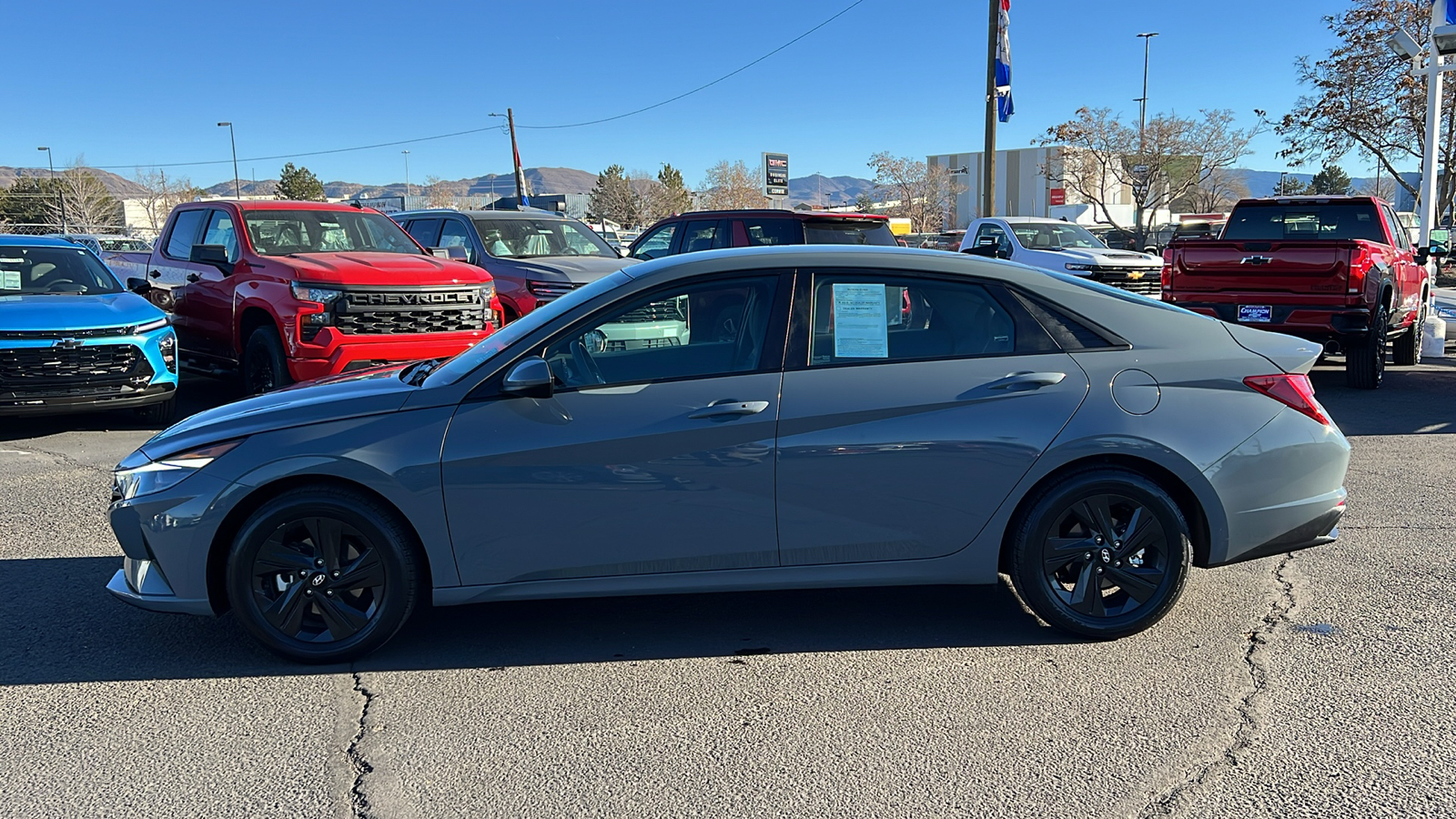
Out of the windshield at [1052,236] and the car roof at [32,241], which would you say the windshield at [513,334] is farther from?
the windshield at [1052,236]

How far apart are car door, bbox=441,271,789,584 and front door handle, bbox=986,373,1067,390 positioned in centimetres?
84

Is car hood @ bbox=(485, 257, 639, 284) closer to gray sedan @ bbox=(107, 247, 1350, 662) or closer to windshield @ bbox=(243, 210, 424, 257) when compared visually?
windshield @ bbox=(243, 210, 424, 257)

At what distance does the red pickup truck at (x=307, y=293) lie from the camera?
9.15 meters

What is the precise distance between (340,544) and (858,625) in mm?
2093

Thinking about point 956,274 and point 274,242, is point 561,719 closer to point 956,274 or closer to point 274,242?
point 956,274

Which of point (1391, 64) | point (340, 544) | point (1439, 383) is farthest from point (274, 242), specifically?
point (1391, 64)

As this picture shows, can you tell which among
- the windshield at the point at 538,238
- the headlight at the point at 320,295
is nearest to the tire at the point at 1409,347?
the windshield at the point at 538,238

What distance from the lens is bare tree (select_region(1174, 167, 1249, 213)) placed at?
70094 millimetres

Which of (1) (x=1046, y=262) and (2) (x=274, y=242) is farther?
(1) (x=1046, y=262)

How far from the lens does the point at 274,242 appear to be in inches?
408

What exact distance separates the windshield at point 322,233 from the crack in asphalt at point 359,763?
7.18 meters

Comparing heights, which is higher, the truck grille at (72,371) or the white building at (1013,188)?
the white building at (1013,188)

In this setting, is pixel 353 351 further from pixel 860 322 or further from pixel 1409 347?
pixel 1409 347

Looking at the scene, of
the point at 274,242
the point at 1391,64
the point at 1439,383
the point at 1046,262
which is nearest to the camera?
the point at 274,242
